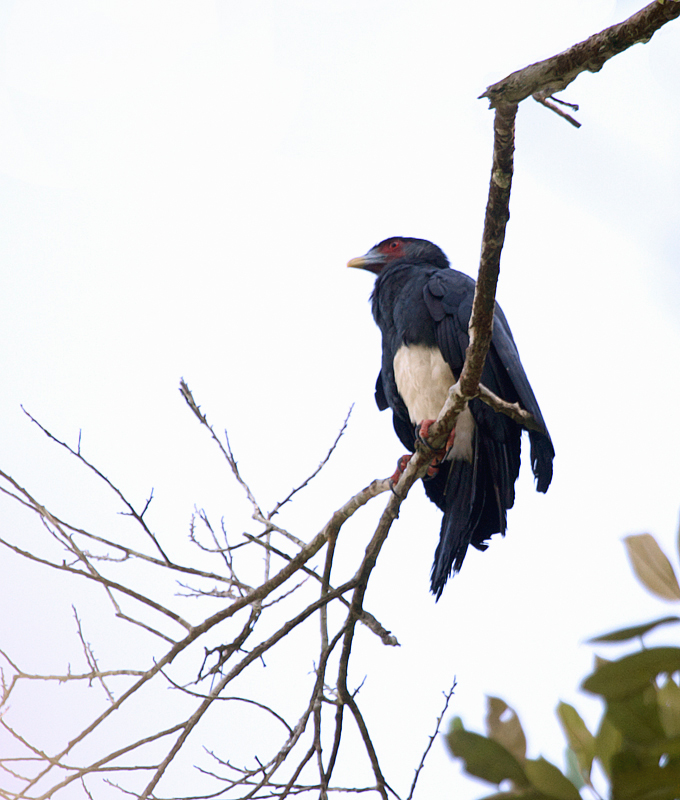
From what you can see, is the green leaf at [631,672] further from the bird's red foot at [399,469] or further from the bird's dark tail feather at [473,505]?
the bird's dark tail feather at [473,505]

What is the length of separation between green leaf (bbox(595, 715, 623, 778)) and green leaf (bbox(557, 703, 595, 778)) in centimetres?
4

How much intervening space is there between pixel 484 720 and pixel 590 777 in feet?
0.31

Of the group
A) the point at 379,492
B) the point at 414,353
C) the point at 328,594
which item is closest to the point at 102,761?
the point at 328,594

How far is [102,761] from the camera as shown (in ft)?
6.79

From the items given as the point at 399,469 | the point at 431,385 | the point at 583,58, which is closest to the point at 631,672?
the point at 583,58

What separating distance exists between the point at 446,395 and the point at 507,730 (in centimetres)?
279

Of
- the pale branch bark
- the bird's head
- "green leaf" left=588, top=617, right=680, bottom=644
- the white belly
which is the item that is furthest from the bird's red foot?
"green leaf" left=588, top=617, right=680, bottom=644

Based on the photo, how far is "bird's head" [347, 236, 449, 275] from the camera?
408 centimetres

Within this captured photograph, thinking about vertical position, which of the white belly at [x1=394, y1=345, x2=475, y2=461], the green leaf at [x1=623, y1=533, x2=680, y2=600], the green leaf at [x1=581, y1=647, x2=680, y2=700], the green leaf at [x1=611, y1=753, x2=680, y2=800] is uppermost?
the white belly at [x1=394, y1=345, x2=475, y2=461]

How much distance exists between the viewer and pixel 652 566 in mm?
532

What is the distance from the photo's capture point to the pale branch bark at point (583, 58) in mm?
1272

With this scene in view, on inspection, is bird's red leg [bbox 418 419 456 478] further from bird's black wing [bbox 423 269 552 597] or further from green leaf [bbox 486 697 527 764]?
green leaf [bbox 486 697 527 764]

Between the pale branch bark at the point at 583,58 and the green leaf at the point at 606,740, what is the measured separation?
121 cm

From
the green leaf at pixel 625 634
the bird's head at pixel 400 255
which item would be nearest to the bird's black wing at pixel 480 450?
the bird's head at pixel 400 255
